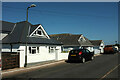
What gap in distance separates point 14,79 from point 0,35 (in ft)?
41.7

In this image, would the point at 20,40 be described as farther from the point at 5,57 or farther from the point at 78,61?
the point at 78,61

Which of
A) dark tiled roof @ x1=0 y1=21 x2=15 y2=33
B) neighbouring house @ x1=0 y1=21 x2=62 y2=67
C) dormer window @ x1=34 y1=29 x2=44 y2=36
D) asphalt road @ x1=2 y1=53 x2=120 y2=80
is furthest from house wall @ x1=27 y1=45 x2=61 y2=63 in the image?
dark tiled roof @ x1=0 y1=21 x2=15 y2=33

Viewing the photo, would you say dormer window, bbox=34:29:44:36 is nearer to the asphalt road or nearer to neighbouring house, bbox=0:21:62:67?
neighbouring house, bbox=0:21:62:67

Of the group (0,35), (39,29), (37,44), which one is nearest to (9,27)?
(0,35)

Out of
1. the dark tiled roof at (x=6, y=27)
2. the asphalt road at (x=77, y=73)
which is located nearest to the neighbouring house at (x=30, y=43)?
the dark tiled roof at (x=6, y=27)

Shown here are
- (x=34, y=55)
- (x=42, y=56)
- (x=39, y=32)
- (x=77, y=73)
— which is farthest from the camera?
(x=39, y=32)

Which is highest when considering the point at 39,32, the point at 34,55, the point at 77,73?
the point at 39,32

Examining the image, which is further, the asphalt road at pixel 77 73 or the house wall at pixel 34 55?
the house wall at pixel 34 55

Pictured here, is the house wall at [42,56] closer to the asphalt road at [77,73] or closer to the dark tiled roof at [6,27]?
the asphalt road at [77,73]

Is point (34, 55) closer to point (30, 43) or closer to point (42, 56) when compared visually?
point (42, 56)

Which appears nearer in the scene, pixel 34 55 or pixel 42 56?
pixel 34 55

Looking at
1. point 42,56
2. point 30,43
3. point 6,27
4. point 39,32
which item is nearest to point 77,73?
point 42,56

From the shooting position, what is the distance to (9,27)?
69.9 feet

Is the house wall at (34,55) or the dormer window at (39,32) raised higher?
the dormer window at (39,32)
